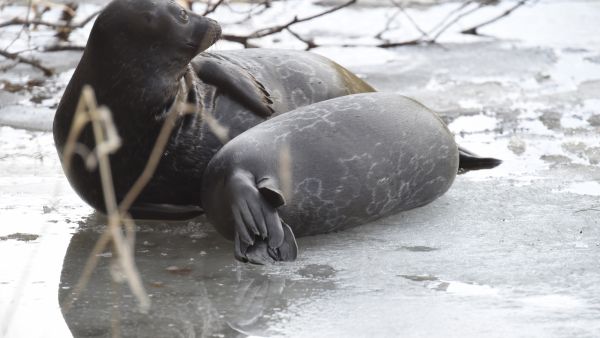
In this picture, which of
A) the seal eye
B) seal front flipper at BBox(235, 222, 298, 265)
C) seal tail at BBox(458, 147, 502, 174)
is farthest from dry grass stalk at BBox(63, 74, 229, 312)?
seal tail at BBox(458, 147, 502, 174)

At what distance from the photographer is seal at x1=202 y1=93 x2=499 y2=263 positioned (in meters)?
4.13

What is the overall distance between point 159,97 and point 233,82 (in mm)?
398

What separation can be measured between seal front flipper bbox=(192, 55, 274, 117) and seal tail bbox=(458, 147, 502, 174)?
3.93 feet

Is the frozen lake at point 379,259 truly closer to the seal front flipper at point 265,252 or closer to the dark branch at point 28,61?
the seal front flipper at point 265,252

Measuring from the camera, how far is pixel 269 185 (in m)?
4.17

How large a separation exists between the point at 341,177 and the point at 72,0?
5.04 m

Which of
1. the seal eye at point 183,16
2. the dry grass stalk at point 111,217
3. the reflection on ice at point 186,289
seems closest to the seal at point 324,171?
the reflection on ice at point 186,289

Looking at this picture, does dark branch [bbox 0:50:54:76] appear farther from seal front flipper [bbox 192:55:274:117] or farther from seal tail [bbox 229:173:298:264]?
seal tail [bbox 229:173:298:264]

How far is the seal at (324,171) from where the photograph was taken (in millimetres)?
4129

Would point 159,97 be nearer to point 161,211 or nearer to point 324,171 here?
point 161,211

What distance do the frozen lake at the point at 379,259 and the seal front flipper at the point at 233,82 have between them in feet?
1.78

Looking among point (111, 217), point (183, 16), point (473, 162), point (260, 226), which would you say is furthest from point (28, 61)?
point (260, 226)

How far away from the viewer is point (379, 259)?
4.10 metres

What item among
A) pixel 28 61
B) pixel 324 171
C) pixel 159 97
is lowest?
pixel 28 61
